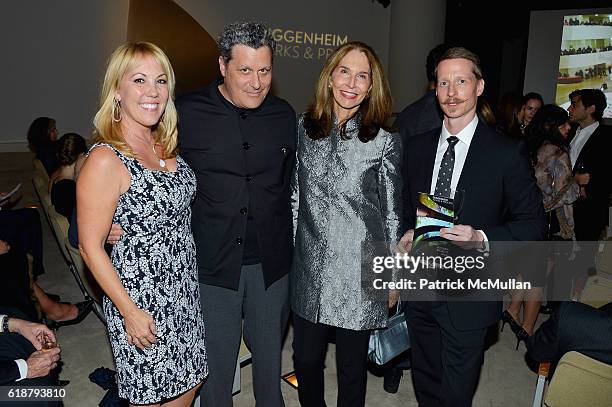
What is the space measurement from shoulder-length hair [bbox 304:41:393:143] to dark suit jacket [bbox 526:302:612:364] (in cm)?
105

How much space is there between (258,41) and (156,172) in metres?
0.67

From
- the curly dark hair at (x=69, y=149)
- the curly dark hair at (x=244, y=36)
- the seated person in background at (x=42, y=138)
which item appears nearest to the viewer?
the curly dark hair at (x=244, y=36)

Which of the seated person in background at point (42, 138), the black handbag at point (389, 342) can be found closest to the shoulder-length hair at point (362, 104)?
the black handbag at point (389, 342)

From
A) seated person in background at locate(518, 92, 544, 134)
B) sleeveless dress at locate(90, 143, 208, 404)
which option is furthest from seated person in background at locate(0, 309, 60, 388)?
seated person in background at locate(518, 92, 544, 134)

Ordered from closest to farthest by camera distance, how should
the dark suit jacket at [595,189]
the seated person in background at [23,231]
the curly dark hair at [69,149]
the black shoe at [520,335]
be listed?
1. the seated person in background at [23,231]
2. the black shoe at [520,335]
3. the curly dark hair at [69,149]
4. the dark suit jacket at [595,189]

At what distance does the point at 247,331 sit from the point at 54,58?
29.2 ft

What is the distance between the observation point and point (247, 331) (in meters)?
2.40

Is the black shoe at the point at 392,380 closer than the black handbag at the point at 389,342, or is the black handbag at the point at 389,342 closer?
the black handbag at the point at 389,342

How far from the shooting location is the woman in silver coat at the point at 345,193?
219 cm

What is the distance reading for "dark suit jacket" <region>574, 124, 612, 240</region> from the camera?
4391 mm

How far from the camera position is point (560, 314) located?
A: 6.46 ft

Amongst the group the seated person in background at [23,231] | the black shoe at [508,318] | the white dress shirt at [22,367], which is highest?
the seated person in background at [23,231]

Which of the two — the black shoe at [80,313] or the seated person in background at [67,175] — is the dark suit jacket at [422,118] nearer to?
the seated person in background at [67,175]

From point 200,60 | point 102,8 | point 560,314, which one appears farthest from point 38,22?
point 560,314
